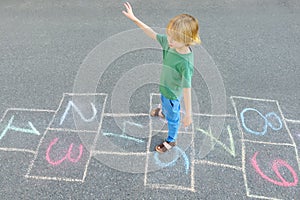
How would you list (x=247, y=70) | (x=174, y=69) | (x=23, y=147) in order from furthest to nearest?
(x=247, y=70)
(x=23, y=147)
(x=174, y=69)

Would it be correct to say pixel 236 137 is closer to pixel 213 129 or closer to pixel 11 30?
pixel 213 129

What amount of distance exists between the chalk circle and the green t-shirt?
668 mm

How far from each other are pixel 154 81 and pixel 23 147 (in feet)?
5.26

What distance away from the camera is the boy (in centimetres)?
183

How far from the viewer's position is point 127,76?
10.9ft

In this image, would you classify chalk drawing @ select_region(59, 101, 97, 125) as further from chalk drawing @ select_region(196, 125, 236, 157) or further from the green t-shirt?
chalk drawing @ select_region(196, 125, 236, 157)

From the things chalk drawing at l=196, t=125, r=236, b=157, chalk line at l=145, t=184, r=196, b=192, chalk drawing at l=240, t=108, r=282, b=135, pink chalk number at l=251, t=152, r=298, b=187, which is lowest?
chalk line at l=145, t=184, r=196, b=192

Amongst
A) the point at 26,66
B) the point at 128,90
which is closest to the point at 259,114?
the point at 128,90

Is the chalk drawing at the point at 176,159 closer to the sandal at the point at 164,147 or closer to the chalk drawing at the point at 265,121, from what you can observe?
the sandal at the point at 164,147

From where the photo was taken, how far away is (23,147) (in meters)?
2.52

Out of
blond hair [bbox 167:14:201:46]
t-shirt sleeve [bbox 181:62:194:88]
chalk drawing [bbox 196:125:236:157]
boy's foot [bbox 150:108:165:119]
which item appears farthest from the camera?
boy's foot [bbox 150:108:165:119]

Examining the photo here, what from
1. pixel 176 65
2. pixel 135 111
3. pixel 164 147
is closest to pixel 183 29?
pixel 176 65

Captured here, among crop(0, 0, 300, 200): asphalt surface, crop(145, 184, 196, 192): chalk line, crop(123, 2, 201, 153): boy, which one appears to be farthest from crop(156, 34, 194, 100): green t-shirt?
crop(145, 184, 196, 192): chalk line

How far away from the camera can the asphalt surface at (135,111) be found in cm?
228
